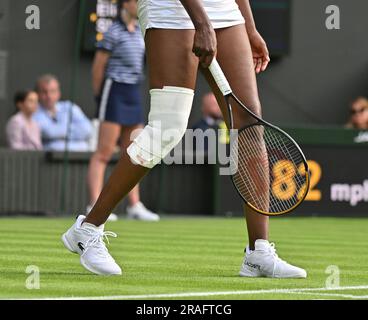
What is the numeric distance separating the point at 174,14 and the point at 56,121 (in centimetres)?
783

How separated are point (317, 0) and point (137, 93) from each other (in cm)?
492

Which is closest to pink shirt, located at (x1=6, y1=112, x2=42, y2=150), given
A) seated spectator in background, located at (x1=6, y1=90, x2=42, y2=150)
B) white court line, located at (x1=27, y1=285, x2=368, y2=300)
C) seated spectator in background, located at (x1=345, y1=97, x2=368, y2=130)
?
seated spectator in background, located at (x1=6, y1=90, x2=42, y2=150)

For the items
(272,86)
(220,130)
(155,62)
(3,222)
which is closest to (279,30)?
(272,86)

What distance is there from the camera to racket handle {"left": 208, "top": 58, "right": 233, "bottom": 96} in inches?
225

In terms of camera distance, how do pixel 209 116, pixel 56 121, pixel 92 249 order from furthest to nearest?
pixel 209 116, pixel 56 121, pixel 92 249

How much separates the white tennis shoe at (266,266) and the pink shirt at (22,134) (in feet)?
23.6

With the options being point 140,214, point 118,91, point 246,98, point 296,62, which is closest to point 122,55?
point 118,91

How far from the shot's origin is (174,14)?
5.74 m

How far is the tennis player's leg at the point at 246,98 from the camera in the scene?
5879mm

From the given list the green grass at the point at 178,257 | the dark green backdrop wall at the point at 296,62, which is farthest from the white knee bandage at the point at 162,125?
the dark green backdrop wall at the point at 296,62

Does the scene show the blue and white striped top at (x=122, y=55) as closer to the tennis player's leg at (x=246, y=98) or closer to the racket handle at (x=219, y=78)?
the tennis player's leg at (x=246, y=98)

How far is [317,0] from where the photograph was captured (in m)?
15.6

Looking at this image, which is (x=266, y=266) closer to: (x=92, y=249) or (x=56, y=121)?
(x=92, y=249)

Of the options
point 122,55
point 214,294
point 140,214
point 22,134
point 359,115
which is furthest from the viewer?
point 359,115
